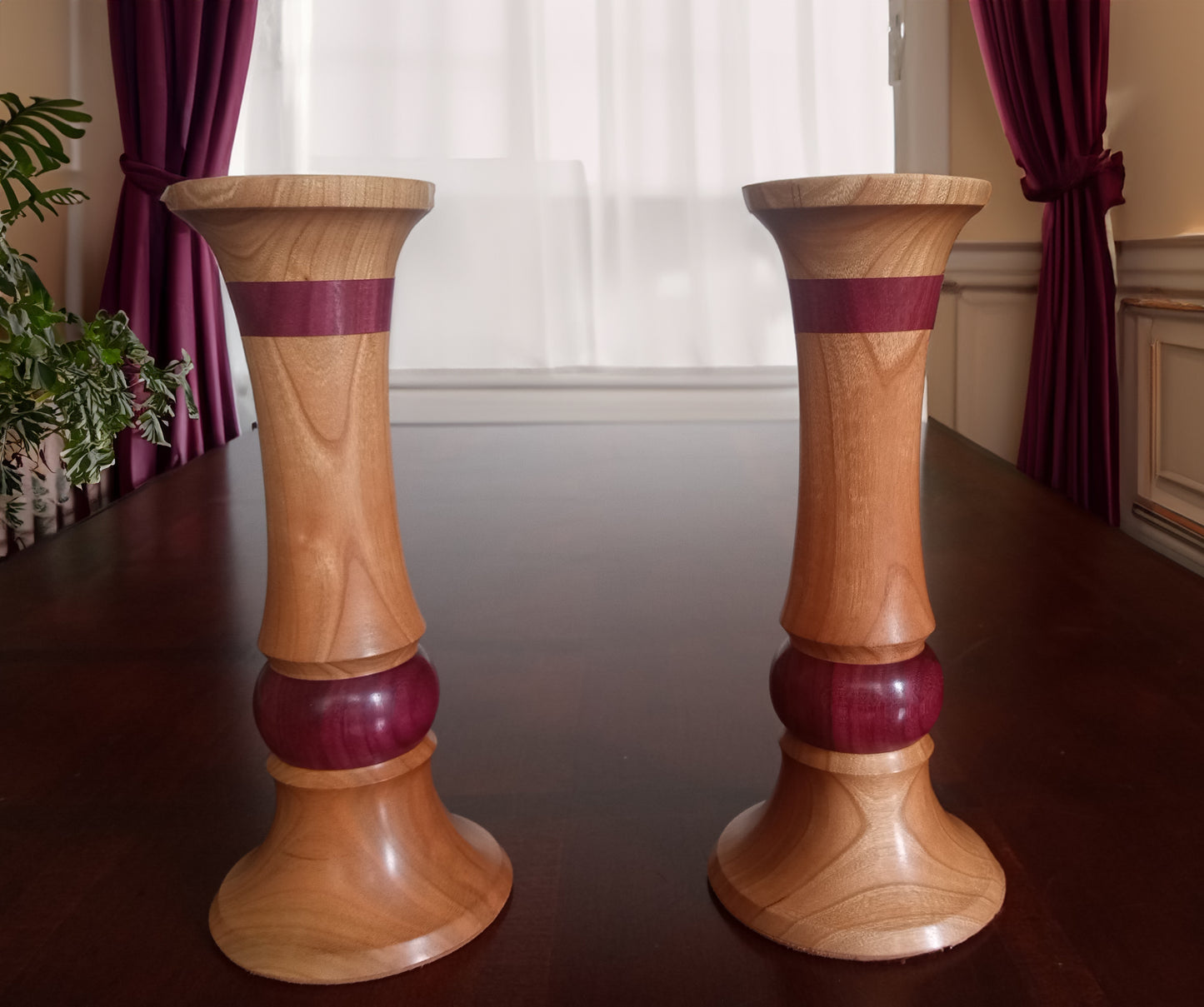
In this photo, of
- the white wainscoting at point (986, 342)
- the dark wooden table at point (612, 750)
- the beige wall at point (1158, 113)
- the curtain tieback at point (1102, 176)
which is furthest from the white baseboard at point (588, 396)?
the dark wooden table at point (612, 750)

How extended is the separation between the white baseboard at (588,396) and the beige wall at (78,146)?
90 centimetres

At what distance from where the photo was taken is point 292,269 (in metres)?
0.45

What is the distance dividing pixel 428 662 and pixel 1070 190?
9.27ft

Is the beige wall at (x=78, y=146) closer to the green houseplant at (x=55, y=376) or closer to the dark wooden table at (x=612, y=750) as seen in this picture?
the green houseplant at (x=55, y=376)

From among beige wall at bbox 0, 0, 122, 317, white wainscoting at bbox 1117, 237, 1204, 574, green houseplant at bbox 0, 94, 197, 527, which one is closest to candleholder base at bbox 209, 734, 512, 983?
green houseplant at bbox 0, 94, 197, 527

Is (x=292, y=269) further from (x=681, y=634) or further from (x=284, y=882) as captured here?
(x=681, y=634)

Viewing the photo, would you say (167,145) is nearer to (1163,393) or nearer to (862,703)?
(1163,393)

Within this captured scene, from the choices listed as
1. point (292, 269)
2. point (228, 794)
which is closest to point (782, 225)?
point (292, 269)

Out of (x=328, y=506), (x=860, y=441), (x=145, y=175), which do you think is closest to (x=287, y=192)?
(x=328, y=506)

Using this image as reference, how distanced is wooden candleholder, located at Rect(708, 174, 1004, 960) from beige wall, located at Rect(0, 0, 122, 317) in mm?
3070

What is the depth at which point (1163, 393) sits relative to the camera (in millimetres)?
2838

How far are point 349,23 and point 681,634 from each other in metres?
2.84

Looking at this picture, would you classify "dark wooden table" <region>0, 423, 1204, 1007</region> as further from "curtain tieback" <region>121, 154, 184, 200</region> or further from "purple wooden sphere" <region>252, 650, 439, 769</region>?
"curtain tieback" <region>121, 154, 184, 200</region>

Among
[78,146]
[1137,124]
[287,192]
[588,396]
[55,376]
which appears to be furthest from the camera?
[588,396]
